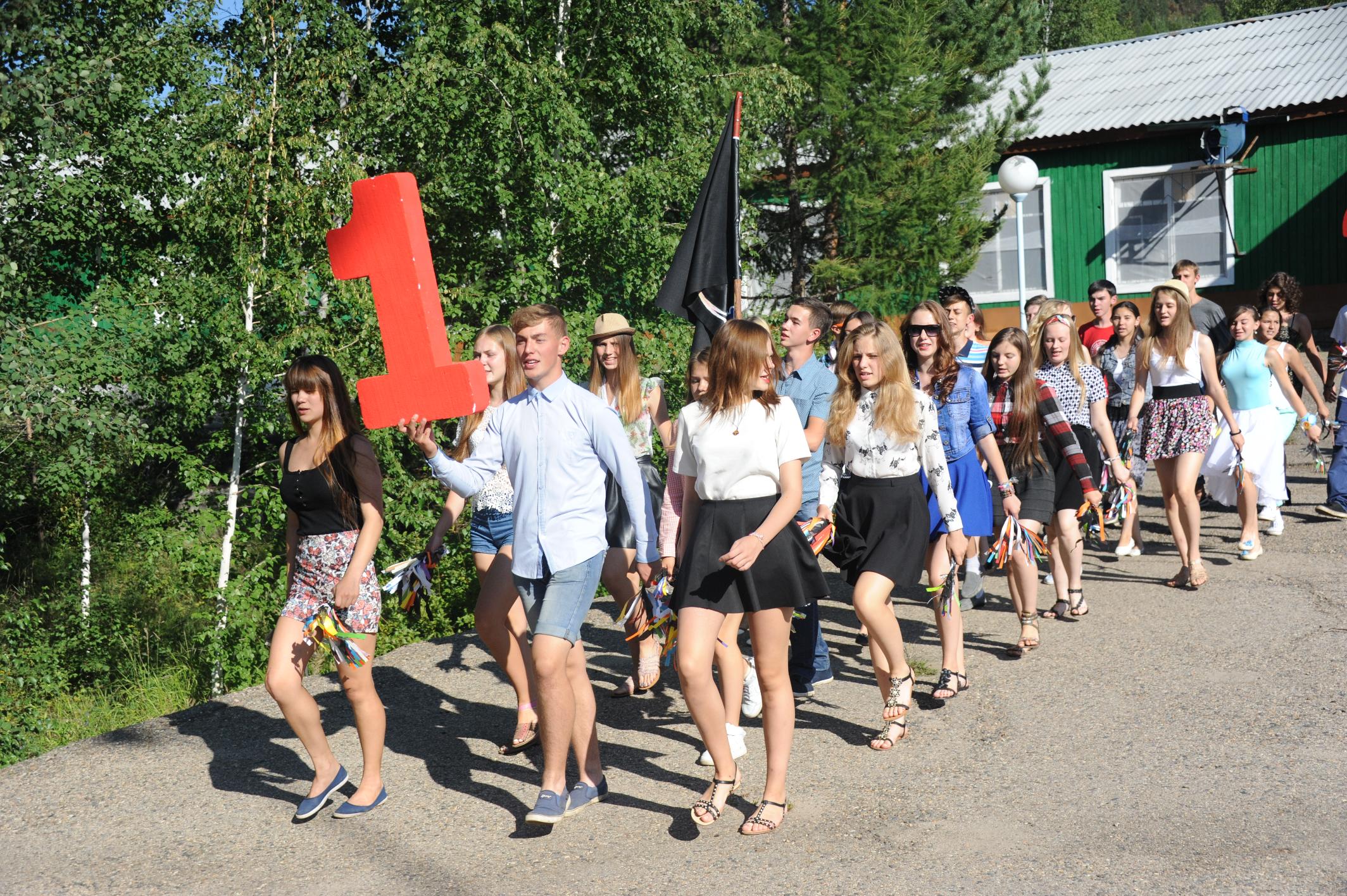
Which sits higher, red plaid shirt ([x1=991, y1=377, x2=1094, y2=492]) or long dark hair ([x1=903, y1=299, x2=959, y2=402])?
long dark hair ([x1=903, y1=299, x2=959, y2=402])

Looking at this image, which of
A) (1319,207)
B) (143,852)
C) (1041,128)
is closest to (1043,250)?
(1041,128)

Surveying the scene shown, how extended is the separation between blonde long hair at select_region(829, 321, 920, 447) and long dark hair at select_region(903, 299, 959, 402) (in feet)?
2.14

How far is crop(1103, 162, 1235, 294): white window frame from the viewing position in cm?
2080

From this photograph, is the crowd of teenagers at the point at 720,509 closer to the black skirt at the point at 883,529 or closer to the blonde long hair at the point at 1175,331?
the black skirt at the point at 883,529

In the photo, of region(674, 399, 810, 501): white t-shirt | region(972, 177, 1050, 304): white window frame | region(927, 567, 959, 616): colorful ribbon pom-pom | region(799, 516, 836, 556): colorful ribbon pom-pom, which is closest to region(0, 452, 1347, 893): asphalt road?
region(927, 567, 959, 616): colorful ribbon pom-pom

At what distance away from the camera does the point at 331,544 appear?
15.8ft

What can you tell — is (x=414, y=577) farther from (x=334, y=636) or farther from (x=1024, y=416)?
(x=1024, y=416)

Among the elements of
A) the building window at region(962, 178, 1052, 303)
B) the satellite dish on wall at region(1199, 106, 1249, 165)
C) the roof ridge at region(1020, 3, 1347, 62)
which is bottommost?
the building window at region(962, 178, 1052, 303)

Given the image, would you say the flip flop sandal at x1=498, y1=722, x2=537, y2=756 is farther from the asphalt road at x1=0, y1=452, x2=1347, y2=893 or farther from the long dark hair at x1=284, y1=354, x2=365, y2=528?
the long dark hair at x1=284, y1=354, x2=365, y2=528

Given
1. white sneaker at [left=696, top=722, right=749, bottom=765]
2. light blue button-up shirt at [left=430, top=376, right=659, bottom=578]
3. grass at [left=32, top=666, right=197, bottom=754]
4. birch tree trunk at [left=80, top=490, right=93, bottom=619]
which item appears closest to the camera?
light blue button-up shirt at [left=430, top=376, right=659, bottom=578]

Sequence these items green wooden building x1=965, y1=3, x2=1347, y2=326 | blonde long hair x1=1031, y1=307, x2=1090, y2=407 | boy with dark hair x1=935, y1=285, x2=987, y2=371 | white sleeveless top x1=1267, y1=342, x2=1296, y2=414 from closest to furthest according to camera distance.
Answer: boy with dark hair x1=935, y1=285, x2=987, y2=371 < blonde long hair x1=1031, y1=307, x2=1090, y2=407 < white sleeveless top x1=1267, y1=342, x2=1296, y2=414 < green wooden building x1=965, y1=3, x2=1347, y2=326

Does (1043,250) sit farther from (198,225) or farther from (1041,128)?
(198,225)

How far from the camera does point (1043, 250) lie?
22.4m

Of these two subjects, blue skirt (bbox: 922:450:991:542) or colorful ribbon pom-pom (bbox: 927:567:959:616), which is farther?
blue skirt (bbox: 922:450:991:542)
